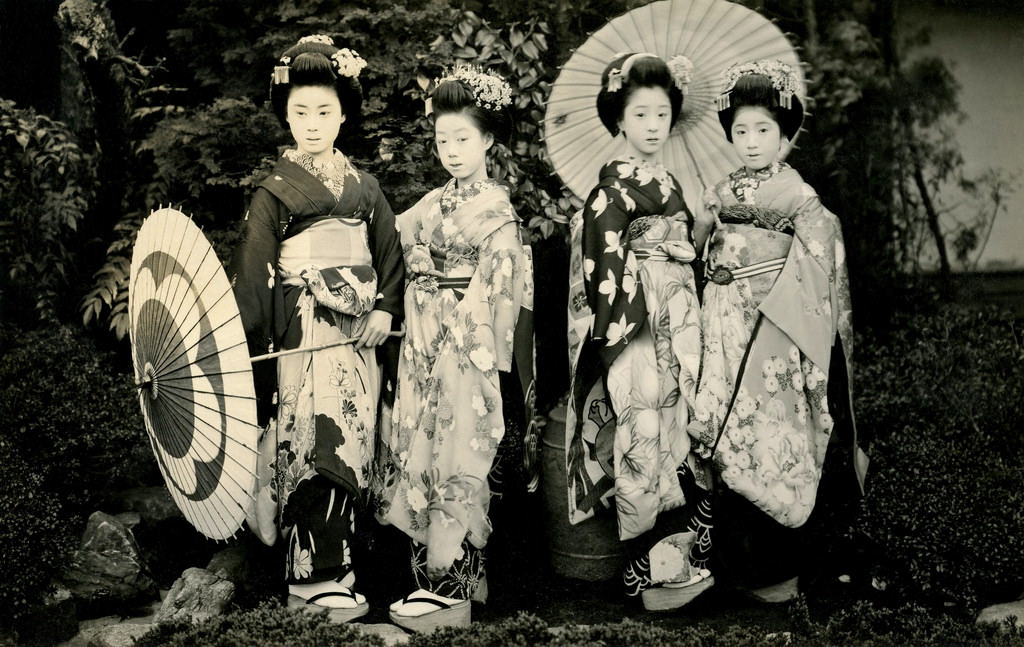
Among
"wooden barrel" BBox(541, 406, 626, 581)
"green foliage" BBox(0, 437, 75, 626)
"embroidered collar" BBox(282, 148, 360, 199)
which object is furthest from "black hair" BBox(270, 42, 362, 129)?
"green foliage" BBox(0, 437, 75, 626)

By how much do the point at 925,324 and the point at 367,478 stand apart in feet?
12.3

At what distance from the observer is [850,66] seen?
6633mm

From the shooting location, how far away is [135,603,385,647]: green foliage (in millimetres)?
3809

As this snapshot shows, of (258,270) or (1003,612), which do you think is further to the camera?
(1003,612)

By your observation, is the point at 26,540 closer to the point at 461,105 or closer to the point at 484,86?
the point at 461,105

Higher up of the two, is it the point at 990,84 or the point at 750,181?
the point at 990,84

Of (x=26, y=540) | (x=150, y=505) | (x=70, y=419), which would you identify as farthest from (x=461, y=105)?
(x=150, y=505)

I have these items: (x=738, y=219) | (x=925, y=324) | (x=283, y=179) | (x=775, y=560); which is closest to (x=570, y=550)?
(x=775, y=560)

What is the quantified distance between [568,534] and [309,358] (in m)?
1.58

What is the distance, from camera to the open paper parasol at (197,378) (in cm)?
391

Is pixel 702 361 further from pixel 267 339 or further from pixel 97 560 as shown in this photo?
pixel 97 560

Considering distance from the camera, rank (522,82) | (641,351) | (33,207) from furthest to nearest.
A: (33,207) < (522,82) < (641,351)

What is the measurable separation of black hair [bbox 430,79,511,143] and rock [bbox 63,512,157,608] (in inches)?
100

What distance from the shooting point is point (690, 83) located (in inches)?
188
